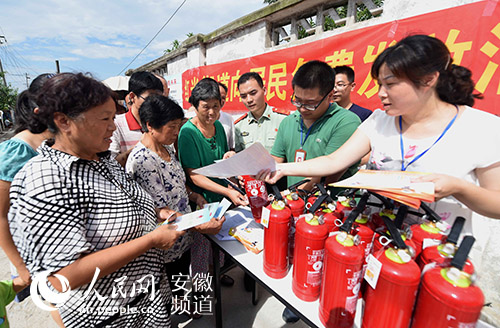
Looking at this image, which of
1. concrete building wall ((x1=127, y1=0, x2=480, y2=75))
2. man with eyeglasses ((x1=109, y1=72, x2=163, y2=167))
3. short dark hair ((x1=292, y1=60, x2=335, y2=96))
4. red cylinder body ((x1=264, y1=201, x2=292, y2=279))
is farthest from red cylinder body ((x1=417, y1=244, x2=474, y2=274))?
concrete building wall ((x1=127, y1=0, x2=480, y2=75))

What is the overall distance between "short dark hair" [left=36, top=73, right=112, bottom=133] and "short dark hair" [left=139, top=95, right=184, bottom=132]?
1.61ft

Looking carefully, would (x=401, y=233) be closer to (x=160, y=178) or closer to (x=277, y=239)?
(x=277, y=239)

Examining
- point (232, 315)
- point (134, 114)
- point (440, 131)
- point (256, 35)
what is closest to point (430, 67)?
point (440, 131)

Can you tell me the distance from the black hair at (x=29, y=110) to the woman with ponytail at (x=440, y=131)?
A: 1.68 meters

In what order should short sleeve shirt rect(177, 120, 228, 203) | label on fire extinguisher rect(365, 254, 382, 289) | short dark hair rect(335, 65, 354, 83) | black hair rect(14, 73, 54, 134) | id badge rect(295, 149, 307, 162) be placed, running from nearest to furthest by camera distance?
label on fire extinguisher rect(365, 254, 382, 289) → black hair rect(14, 73, 54, 134) → id badge rect(295, 149, 307, 162) → short sleeve shirt rect(177, 120, 228, 203) → short dark hair rect(335, 65, 354, 83)

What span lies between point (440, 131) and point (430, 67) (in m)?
0.30

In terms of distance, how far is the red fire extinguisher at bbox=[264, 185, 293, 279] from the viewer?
3.42ft

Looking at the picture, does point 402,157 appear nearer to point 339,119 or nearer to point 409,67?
point 409,67

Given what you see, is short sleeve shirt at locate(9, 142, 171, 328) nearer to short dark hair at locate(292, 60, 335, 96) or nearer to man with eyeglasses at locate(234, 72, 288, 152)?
short dark hair at locate(292, 60, 335, 96)

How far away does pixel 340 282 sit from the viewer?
2.54ft

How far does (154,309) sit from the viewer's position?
4.17 feet

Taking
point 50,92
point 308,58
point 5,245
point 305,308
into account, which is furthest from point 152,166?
point 308,58

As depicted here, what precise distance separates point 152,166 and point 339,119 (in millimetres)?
1443

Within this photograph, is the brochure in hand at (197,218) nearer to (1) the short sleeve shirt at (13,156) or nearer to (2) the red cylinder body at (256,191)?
(2) the red cylinder body at (256,191)
